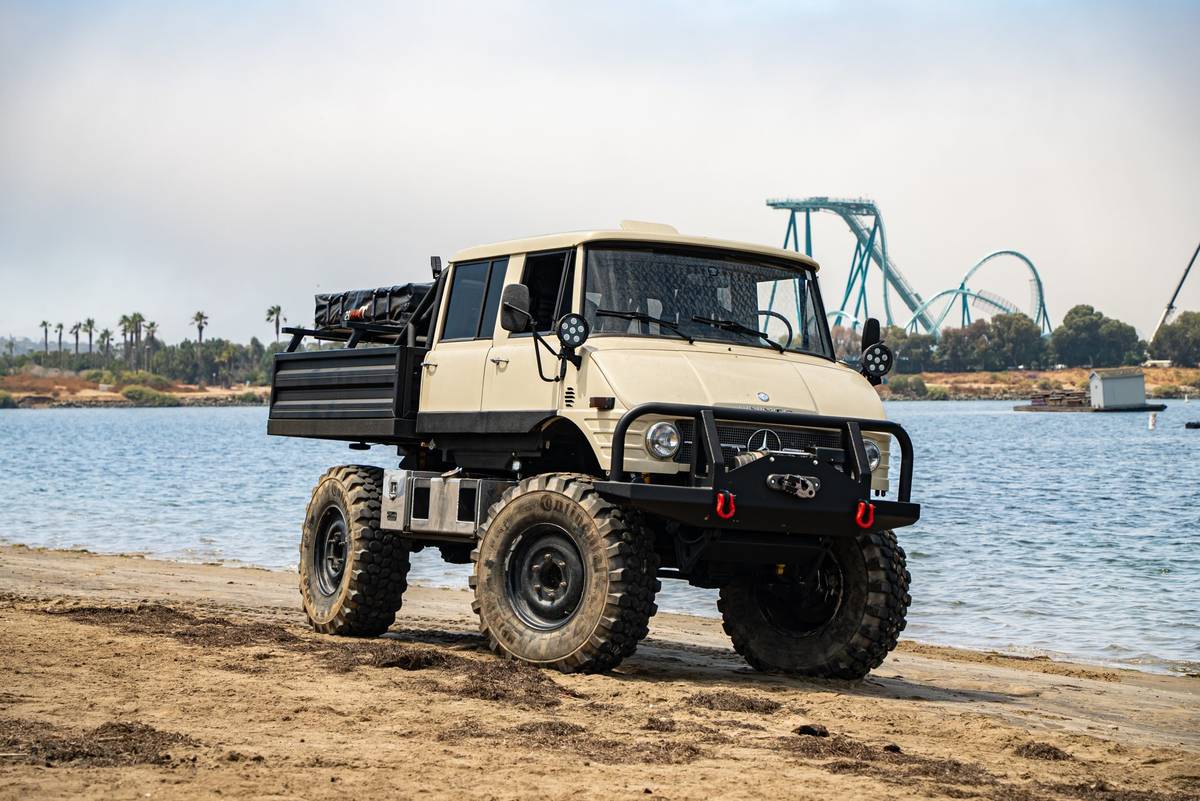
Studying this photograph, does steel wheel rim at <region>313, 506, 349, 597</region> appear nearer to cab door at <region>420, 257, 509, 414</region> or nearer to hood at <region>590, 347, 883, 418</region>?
cab door at <region>420, 257, 509, 414</region>

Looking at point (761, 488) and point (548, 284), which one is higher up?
point (548, 284)

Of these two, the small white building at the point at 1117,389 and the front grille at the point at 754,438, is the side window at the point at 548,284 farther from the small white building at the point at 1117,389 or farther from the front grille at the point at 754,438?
the small white building at the point at 1117,389

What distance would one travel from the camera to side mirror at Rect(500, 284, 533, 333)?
9.97 meters

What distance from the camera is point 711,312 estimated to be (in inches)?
423

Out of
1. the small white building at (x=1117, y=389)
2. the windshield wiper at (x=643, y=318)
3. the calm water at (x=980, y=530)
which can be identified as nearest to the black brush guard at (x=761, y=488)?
the windshield wiper at (x=643, y=318)

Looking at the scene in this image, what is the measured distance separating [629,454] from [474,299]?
8.28 feet

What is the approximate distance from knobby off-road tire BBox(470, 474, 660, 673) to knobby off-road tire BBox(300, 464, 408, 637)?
1739 millimetres

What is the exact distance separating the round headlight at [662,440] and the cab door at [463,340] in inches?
76.4

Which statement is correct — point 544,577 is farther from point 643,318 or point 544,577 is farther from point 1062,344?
point 1062,344

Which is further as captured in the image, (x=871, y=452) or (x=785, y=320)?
(x=785, y=320)

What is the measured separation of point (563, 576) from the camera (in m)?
10.2

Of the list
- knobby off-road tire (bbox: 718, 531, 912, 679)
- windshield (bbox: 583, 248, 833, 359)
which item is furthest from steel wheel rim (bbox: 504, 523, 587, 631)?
→ knobby off-road tire (bbox: 718, 531, 912, 679)

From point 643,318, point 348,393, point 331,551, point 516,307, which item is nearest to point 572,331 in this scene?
point 516,307

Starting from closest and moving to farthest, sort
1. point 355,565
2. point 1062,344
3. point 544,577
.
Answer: point 544,577
point 355,565
point 1062,344
